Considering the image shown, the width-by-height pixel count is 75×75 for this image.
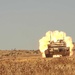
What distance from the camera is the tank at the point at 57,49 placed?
5306 centimetres

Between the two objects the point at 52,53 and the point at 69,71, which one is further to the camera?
the point at 52,53

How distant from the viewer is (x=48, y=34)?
5709 centimetres

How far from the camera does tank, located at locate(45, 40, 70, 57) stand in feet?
174

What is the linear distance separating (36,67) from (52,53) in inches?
1446

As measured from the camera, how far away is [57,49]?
2085 inches

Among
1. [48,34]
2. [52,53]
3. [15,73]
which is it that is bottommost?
[15,73]

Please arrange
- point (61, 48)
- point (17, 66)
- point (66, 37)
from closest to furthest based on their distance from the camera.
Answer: point (17, 66), point (61, 48), point (66, 37)

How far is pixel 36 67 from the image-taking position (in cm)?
1650

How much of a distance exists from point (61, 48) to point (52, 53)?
1.53m

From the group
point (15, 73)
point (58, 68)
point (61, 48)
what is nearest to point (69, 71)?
point (58, 68)

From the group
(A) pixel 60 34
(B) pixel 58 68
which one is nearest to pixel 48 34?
(A) pixel 60 34

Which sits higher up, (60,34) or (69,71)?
(60,34)

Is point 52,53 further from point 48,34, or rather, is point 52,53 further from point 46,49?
point 48,34

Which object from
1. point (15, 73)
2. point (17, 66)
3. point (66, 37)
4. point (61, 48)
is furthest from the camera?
point (66, 37)
